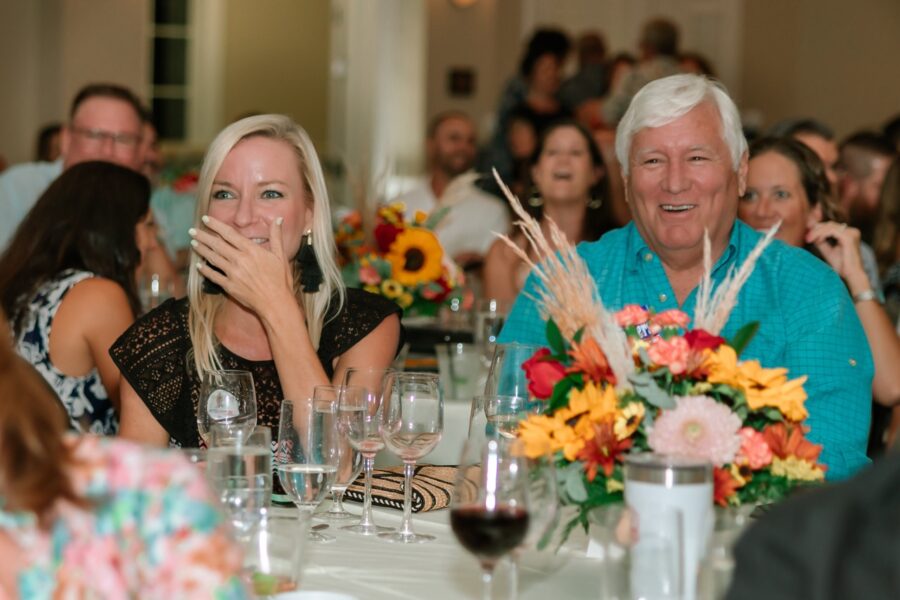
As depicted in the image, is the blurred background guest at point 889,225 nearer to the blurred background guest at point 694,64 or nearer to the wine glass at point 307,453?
the wine glass at point 307,453

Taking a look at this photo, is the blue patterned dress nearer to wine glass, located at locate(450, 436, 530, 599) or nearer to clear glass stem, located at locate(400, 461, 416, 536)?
clear glass stem, located at locate(400, 461, 416, 536)

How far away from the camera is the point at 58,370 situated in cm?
328

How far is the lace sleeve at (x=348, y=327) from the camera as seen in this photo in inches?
107

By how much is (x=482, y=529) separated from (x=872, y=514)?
52cm

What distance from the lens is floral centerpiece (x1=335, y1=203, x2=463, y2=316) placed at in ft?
13.9

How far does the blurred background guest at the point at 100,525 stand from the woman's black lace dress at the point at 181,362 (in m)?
1.42

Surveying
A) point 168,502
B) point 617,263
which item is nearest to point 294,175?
point 617,263

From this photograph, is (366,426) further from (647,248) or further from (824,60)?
(824,60)

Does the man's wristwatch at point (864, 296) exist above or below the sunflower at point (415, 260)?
above

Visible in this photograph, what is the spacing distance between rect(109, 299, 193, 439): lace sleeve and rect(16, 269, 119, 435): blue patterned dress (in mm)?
668

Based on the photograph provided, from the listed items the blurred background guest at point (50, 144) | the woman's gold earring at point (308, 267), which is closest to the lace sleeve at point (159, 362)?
the woman's gold earring at point (308, 267)

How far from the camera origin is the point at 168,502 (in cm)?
116

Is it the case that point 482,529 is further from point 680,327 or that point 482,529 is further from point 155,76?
point 155,76

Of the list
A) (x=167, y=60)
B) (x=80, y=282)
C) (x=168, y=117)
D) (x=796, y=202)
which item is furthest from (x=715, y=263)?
(x=167, y=60)
